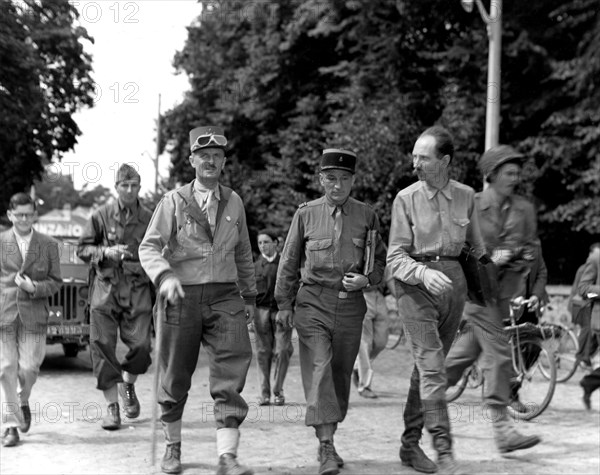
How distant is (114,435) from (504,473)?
316 cm

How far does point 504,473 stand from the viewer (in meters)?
6.34

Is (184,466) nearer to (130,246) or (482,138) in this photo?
(130,246)

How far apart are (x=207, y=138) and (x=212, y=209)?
1.48 ft

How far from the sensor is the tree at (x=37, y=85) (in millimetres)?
Answer: 19344

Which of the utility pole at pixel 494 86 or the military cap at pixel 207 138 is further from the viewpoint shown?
the utility pole at pixel 494 86

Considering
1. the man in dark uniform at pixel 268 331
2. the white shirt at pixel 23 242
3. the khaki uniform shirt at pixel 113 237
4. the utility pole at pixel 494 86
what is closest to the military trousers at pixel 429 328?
the khaki uniform shirt at pixel 113 237

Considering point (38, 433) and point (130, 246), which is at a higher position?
point (130, 246)

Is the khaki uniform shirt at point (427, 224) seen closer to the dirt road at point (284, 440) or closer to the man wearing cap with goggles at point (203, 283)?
the man wearing cap with goggles at point (203, 283)

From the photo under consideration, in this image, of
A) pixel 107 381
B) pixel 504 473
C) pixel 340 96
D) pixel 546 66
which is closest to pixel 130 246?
pixel 107 381

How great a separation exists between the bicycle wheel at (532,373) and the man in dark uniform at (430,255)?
257 centimetres

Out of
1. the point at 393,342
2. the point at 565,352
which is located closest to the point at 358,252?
the point at 565,352

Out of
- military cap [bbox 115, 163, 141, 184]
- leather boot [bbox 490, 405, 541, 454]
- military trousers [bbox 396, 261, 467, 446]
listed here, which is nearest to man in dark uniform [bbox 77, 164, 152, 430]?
→ military cap [bbox 115, 163, 141, 184]

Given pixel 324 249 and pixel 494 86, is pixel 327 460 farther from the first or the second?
pixel 494 86

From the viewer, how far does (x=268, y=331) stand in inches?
401
